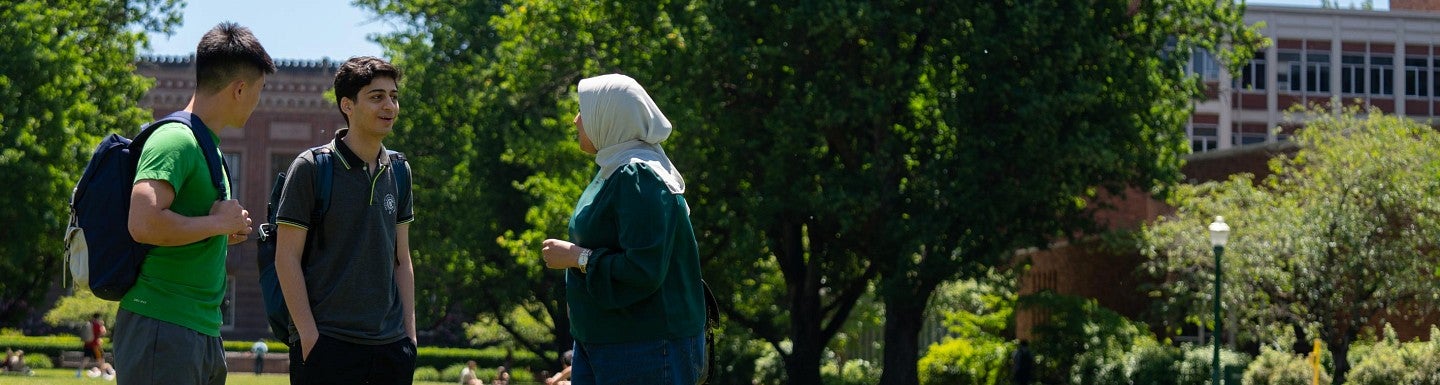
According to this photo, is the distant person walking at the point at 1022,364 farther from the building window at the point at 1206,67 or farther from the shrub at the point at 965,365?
the building window at the point at 1206,67

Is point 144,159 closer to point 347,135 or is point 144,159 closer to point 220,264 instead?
point 220,264

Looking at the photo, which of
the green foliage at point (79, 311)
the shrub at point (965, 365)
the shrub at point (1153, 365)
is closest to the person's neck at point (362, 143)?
the shrub at point (1153, 365)

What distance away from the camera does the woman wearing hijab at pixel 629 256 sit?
18.3 feet

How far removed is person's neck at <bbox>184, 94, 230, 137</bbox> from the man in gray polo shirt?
1.24ft

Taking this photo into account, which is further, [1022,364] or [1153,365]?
[1022,364]

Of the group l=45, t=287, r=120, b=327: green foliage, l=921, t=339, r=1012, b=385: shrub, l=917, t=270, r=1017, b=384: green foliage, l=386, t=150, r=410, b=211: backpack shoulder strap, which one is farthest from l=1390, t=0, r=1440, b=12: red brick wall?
l=386, t=150, r=410, b=211: backpack shoulder strap

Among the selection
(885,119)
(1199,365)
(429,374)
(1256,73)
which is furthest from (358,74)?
(1256,73)

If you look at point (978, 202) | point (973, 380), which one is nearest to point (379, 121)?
point (978, 202)

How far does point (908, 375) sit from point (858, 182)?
4357 millimetres

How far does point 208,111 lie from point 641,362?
162 cm

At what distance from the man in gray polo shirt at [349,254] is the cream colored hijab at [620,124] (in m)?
0.82

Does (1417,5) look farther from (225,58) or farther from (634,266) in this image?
(225,58)

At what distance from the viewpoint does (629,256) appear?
18.1ft

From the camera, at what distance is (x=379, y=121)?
609 cm
